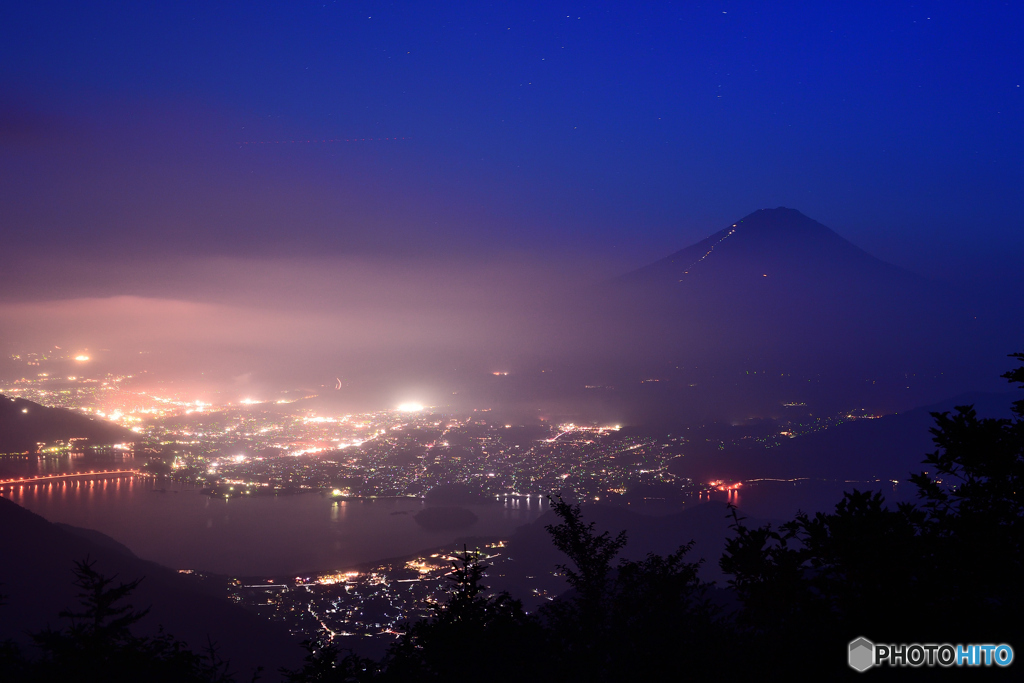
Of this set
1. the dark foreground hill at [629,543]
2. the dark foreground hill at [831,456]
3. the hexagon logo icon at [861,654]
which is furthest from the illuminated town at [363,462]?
the hexagon logo icon at [861,654]

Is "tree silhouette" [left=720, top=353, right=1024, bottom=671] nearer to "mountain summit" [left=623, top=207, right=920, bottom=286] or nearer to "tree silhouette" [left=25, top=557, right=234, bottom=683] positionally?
"tree silhouette" [left=25, top=557, right=234, bottom=683]

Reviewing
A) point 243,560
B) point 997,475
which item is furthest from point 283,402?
point 997,475

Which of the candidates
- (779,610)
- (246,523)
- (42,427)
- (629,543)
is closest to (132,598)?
(246,523)

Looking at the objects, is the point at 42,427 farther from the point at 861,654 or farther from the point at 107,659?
the point at 861,654

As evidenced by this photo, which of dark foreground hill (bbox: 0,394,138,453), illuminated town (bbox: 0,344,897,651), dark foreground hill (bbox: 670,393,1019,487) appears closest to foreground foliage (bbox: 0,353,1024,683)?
illuminated town (bbox: 0,344,897,651)

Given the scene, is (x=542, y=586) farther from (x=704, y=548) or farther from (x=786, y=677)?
(x=786, y=677)
